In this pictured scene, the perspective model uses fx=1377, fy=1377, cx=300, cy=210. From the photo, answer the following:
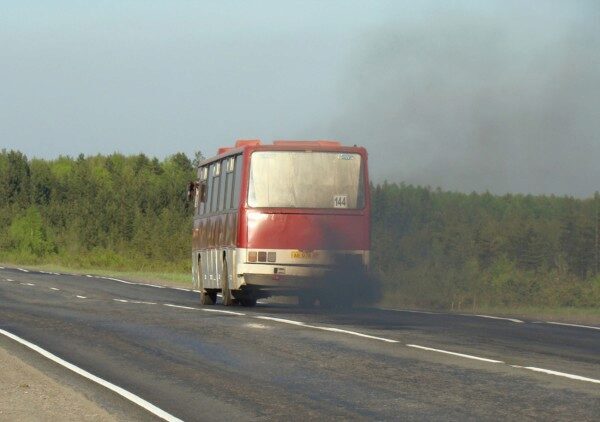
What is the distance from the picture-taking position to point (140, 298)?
3469cm

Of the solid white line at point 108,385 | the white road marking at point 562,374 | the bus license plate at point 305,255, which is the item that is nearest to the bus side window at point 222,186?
the bus license plate at point 305,255

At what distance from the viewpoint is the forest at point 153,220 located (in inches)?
3735

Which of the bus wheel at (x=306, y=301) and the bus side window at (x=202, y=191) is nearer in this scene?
the bus wheel at (x=306, y=301)

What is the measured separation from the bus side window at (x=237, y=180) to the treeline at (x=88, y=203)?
255 feet

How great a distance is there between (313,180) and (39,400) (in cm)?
1640

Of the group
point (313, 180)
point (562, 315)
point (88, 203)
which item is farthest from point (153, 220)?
point (562, 315)

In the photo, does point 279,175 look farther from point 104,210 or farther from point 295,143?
point 104,210

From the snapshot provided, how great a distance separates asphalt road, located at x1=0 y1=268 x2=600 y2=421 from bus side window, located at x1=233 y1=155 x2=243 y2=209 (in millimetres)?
3164

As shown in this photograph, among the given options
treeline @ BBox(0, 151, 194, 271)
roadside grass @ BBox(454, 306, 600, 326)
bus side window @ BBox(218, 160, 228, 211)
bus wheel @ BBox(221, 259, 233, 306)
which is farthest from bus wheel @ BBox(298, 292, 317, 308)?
treeline @ BBox(0, 151, 194, 271)

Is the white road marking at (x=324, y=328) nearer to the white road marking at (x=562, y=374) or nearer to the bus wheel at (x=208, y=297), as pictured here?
the white road marking at (x=562, y=374)

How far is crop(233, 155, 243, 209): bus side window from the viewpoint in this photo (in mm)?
28203

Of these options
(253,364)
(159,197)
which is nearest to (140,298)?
(253,364)

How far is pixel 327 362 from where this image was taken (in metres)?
15.3

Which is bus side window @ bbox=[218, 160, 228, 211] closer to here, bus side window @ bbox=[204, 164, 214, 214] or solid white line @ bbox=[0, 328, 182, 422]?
bus side window @ bbox=[204, 164, 214, 214]
